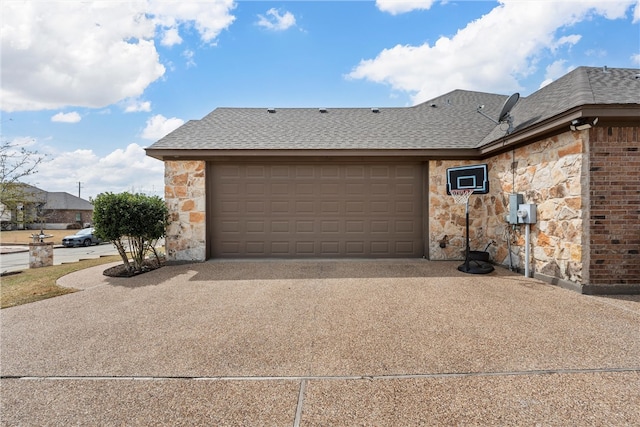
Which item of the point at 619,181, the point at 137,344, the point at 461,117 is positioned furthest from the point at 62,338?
the point at 461,117

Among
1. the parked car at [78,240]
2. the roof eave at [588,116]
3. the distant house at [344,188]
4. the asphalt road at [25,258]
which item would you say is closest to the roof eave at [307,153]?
the distant house at [344,188]

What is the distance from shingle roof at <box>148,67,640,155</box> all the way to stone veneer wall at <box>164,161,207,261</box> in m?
0.61

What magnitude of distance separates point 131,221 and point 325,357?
6.12 m

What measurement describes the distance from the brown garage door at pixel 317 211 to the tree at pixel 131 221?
4.56 ft

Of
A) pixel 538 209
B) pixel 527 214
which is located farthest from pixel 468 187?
pixel 538 209

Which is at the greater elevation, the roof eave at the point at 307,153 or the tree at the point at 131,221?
the roof eave at the point at 307,153

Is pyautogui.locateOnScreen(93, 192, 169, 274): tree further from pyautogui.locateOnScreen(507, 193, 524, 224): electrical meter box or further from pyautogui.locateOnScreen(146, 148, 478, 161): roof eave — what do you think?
pyautogui.locateOnScreen(507, 193, 524, 224): electrical meter box

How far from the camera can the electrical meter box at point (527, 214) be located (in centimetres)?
618

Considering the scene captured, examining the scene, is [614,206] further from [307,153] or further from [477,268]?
[307,153]

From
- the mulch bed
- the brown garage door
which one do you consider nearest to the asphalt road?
the mulch bed

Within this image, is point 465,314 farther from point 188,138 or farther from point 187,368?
point 188,138

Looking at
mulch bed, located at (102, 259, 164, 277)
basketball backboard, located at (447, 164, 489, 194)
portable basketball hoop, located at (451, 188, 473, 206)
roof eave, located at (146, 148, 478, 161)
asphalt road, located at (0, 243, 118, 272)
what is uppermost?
roof eave, located at (146, 148, 478, 161)

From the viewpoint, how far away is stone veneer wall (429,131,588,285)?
5359 millimetres

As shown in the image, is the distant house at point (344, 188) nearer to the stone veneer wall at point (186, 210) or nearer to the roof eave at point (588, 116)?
the stone veneer wall at point (186, 210)
